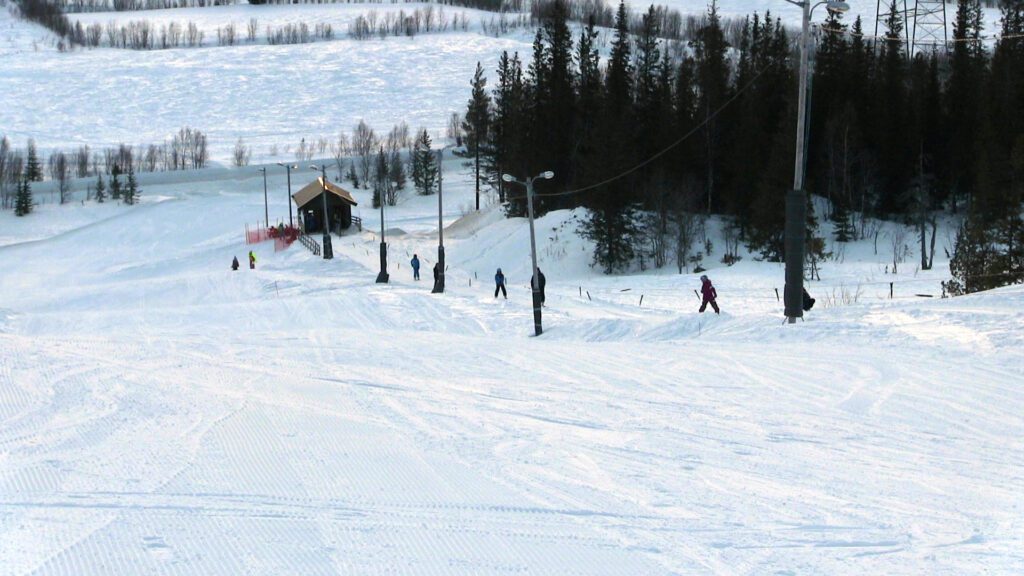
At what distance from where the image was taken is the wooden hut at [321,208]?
190ft

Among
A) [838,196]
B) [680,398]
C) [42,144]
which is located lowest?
[680,398]

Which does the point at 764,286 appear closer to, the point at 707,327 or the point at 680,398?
the point at 707,327

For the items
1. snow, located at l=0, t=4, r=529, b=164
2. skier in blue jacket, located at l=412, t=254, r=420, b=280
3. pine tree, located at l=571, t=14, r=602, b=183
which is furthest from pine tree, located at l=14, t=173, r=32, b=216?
skier in blue jacket, located at l=412, t=254, r=420, b=280

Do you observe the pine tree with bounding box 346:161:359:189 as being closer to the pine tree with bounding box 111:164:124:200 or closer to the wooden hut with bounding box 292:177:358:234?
the pine tree with bounding box 111:164:124:200

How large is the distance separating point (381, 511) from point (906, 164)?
1968 inches

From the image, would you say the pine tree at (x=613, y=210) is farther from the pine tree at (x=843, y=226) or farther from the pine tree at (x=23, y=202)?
the pine tree at (x=23, y=202)

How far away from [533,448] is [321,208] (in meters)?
50.0

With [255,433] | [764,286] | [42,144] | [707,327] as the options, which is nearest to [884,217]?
[764,286]

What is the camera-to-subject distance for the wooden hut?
57969mm

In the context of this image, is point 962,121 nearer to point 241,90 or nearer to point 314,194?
point 314,194

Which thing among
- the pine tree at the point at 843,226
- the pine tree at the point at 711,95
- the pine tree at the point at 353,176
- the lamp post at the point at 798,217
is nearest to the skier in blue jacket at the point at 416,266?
the pine tree at the point at 711,95

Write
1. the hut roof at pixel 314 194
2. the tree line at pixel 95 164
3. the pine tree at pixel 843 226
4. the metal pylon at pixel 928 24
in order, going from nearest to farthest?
1. the pine tree at pixel 843 226
2. the metal pylon at pixel 928 24
3. the hut roof at pixel 314 194
4. the tree line at pixel 95 164

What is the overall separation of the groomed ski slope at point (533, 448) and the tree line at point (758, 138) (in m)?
23.6

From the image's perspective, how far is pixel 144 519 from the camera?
25.0ft
